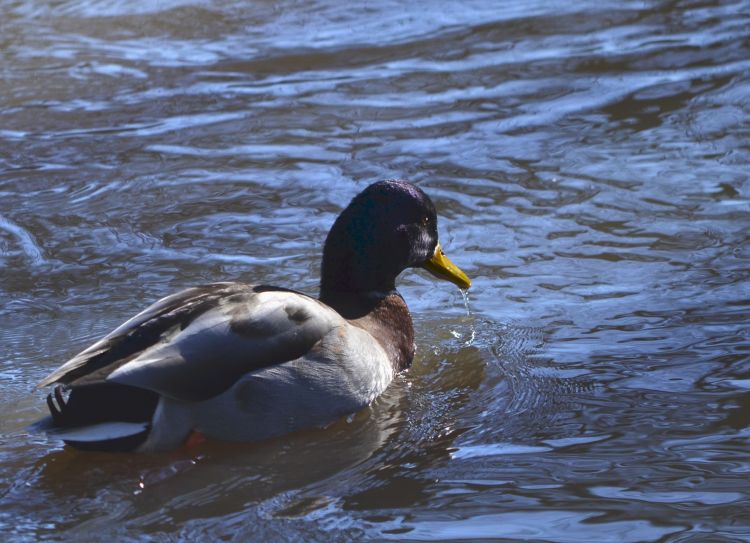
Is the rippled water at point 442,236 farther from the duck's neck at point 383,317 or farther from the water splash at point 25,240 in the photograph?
the duck's neck at point 383,317

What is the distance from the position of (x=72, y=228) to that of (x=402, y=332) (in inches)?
87.7

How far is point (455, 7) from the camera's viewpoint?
34.4ft

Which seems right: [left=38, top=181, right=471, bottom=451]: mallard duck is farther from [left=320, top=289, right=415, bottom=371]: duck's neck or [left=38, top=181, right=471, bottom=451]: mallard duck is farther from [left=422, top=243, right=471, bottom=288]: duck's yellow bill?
[left=422, top=243, right=471, bottom=288]: duck's yellow bill

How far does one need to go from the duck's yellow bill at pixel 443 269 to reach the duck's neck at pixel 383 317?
0.86 ft

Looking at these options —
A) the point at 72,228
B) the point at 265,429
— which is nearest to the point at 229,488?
the point at 265,429

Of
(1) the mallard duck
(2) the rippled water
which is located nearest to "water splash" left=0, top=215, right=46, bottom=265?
(2) the rippled water

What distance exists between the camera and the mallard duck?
4.25m

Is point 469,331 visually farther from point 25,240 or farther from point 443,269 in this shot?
point 25,240

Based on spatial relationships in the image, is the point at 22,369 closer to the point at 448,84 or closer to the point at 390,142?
the point at 390,142

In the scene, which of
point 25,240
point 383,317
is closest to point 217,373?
point 383,317

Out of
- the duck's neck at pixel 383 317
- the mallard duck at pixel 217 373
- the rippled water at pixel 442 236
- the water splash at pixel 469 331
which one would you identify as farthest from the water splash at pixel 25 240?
the water splash at pixel 469 331

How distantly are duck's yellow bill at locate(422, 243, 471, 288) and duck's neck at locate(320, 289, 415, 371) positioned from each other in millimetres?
261

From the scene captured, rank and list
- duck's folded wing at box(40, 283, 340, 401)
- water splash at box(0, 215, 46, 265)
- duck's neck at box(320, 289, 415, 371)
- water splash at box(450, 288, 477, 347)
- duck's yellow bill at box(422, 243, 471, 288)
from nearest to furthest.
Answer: duck's folded wing at box(40, 283, 340, 401), duck's neck at box(320, 289, 415, 371), water splash at box(450, 288, 477, 347), duck's yellow bill at box(422, 243, 471, 288), water splash at box(0, 215, 46, 265)

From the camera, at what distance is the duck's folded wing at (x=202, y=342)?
424cm
